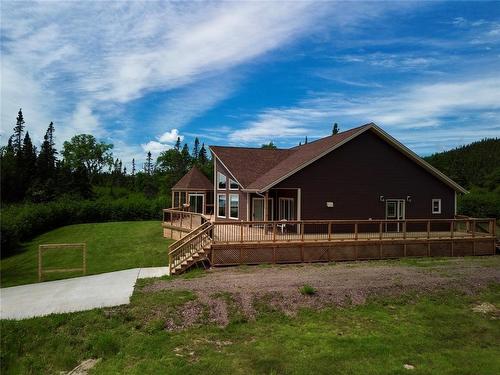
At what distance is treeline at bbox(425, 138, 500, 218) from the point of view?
43469mm

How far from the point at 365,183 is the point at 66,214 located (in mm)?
32734

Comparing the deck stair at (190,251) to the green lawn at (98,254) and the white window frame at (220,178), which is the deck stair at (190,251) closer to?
the green lawn at (98,254)

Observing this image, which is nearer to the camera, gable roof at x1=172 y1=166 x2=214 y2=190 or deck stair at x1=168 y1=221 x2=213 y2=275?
deck stair at x1=168 y1=221 x2=213 y2=275

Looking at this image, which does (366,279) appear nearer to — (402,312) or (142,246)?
(402,312)

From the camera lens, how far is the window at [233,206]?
25359 mm

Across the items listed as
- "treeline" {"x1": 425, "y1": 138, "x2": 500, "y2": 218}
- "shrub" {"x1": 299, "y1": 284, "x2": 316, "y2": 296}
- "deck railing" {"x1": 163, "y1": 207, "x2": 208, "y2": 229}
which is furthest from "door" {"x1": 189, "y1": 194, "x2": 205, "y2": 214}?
"treeline" {"x1": 425, "y1": 138, "x2": 500, "y2": 218}

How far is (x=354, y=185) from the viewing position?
70.8 feet

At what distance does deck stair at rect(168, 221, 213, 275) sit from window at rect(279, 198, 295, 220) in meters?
6.00

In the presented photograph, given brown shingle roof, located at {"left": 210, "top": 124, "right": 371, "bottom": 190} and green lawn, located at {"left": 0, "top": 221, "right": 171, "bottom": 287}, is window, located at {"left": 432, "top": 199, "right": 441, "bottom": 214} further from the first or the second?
green lawn, located at {"left": 0, "top": 221, "right": 171, "bottom": 287}

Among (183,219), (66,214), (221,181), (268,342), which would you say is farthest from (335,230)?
(66,214)

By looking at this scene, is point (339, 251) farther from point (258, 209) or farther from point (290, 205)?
point (258, 209)

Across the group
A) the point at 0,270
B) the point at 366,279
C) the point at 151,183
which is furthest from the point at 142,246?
the point at 151,183

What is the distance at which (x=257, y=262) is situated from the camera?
16.5m

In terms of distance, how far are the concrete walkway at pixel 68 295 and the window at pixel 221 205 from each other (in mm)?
10929
